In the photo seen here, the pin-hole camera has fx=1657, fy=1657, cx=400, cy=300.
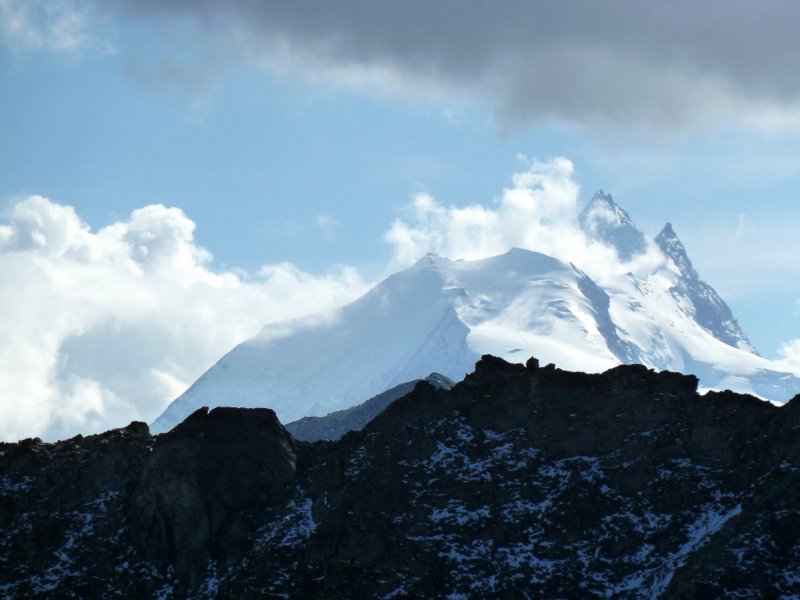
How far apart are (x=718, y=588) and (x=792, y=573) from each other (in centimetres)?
959

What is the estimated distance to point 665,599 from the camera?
199125mm

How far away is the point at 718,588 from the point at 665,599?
6.43m

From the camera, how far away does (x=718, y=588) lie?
198000mm

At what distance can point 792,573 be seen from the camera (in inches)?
7869

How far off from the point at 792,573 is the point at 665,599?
15743 mm
